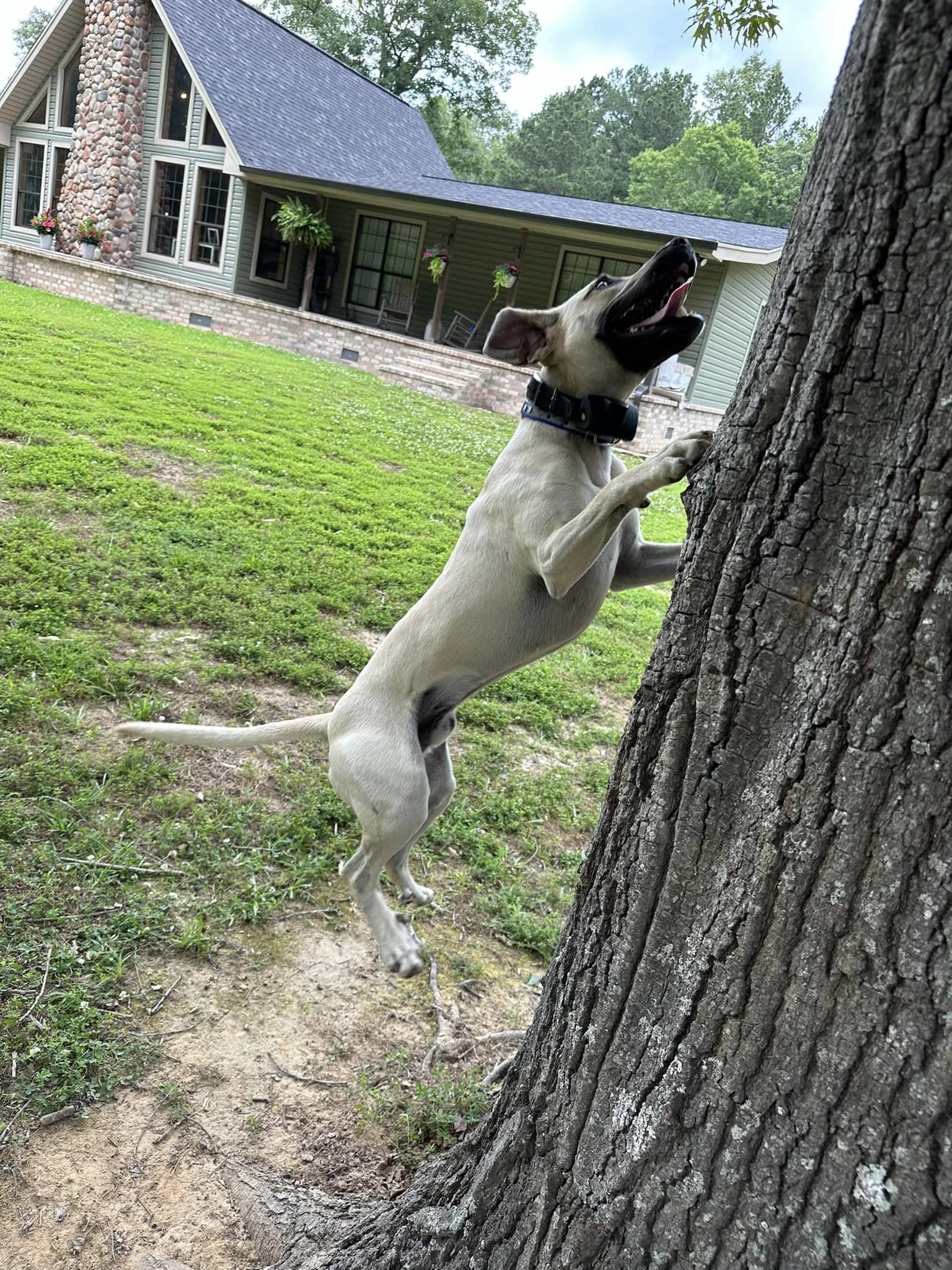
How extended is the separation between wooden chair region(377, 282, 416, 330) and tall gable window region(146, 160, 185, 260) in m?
5.41

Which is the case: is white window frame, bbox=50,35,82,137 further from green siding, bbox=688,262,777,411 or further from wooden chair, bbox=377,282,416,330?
green siding, bbox=688,262,777,411

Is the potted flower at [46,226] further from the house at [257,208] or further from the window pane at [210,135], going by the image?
the window pane at [210,135]

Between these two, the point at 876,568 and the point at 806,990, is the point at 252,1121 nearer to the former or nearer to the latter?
the point at 806,990

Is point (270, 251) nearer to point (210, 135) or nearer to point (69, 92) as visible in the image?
point (210, 135)

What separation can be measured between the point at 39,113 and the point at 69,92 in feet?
4.22

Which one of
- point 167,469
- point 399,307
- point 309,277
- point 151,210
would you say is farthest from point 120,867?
point 151,210

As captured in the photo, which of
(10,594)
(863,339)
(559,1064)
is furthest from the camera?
(10,594)

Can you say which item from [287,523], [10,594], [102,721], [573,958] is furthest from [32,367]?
[573,958]

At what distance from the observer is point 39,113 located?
23.5 meters

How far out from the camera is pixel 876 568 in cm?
118

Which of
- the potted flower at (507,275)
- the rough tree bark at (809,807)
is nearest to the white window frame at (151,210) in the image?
the potted flower at (507,275)

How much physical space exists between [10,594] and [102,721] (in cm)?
115

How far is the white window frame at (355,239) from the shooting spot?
68.2ft

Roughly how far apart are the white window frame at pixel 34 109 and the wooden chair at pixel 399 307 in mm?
10811
